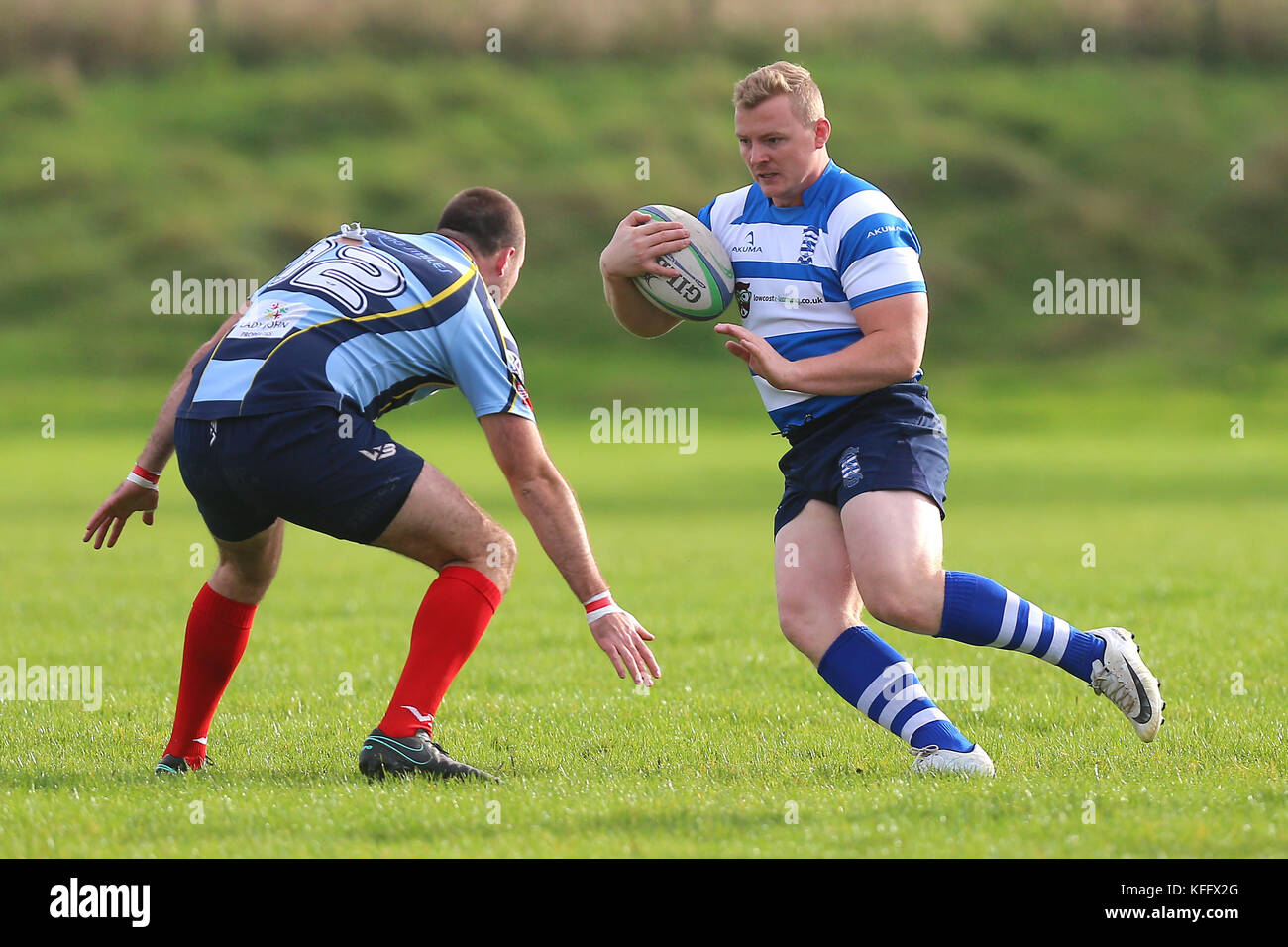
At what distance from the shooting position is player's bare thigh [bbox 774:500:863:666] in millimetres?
5938

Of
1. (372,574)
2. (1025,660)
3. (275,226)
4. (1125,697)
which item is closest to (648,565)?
(372,574)

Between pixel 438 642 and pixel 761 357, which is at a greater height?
pixel 761 357

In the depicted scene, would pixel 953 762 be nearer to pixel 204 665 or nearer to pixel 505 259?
pixel 505 259

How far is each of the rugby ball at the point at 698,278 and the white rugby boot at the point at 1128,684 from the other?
1.95 meters

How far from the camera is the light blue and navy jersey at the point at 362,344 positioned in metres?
5.46

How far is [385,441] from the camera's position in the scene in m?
5.56

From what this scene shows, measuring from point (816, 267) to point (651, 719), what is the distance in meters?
2.28

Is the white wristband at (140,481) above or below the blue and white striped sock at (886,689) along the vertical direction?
above

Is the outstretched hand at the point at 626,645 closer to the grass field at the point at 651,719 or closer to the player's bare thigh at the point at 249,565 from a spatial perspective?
the grass field at the point at 651,719

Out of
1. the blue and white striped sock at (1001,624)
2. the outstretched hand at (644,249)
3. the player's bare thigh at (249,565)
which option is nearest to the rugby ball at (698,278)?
the outstretched hand at (644,249)

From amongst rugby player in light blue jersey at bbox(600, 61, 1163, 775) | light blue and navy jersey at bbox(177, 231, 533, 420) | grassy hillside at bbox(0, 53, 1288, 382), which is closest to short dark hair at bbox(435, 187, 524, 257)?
light blue and navy jersey at bbox(177, 231, 533, 420)

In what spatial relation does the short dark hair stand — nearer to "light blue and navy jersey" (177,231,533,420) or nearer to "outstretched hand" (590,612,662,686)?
"light blue and navy jersey" (177,231,533,420)

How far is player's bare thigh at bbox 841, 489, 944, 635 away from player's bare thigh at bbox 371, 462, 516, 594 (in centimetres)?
131

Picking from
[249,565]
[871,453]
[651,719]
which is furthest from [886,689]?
[249,565]
